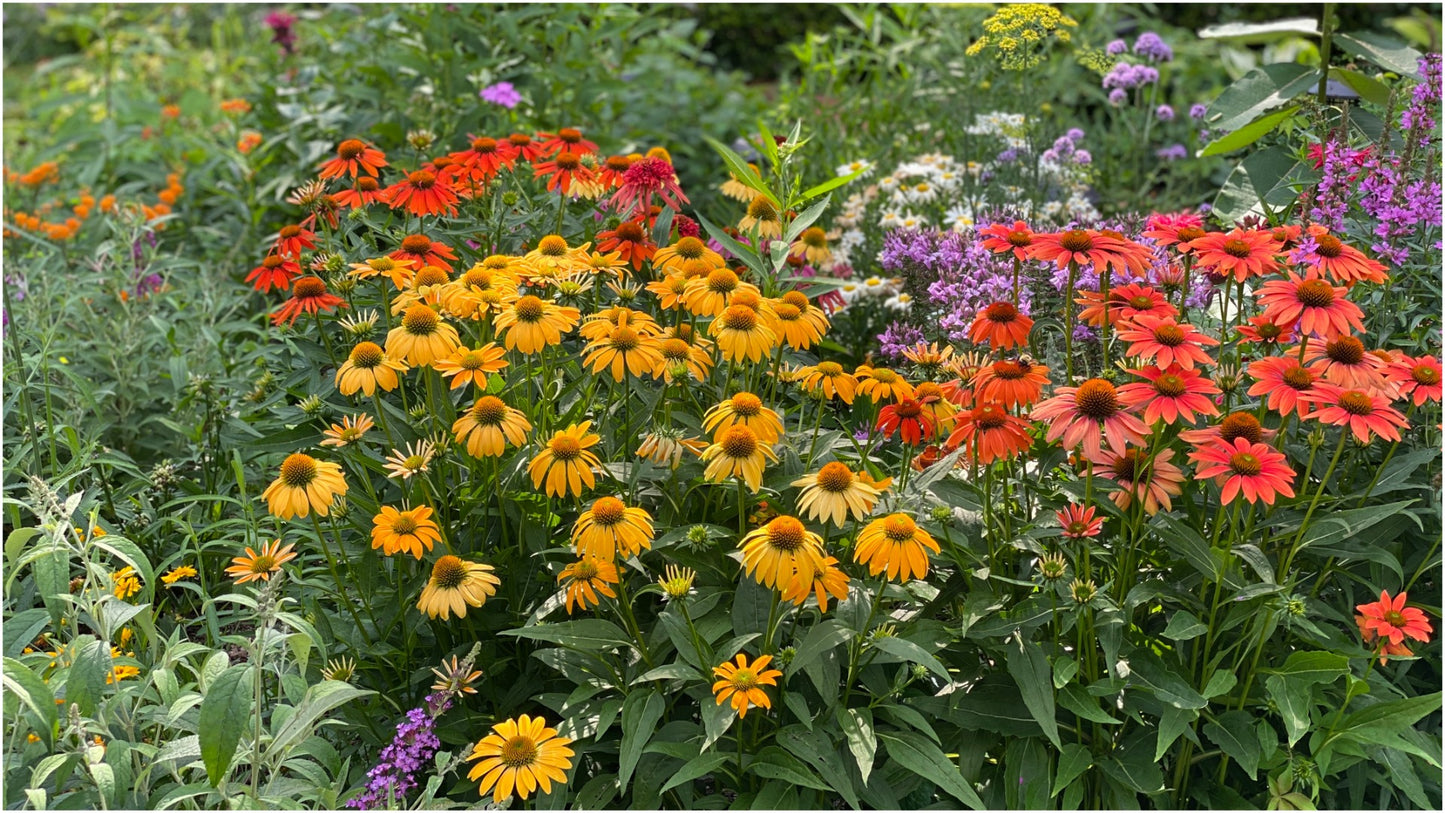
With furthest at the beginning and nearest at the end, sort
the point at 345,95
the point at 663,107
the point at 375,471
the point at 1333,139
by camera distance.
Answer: the point at 663,107 < the point at 345,95 < the point at 1333,139 < the point at 375,471


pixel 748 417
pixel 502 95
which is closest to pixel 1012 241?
pixel 748 417

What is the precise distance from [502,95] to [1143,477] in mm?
2960

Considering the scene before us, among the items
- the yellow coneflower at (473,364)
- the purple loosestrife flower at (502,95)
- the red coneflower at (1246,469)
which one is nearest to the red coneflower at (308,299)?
the yellow coneflower at (473,364)

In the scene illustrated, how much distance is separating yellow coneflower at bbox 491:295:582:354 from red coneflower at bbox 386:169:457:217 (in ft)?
1.58

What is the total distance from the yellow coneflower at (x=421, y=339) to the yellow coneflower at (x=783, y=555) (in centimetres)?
63

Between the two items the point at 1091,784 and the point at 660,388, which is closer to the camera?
the point at 1091,784

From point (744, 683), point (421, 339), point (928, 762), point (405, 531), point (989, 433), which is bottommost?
point (928, 762)

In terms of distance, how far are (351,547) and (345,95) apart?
2.91 metres

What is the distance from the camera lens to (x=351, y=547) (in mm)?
2088

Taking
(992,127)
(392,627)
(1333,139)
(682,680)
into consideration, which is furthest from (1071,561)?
(992,127)

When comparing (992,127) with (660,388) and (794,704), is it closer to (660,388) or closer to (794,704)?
(660,388)

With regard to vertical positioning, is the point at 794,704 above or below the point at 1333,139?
below

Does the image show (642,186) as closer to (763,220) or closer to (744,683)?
(763,220)

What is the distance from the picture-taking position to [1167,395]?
169 centimetres
